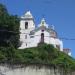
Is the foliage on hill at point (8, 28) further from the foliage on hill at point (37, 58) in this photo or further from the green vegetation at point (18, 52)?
the foliage on hill at point (37, 58)

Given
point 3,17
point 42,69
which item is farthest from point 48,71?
point 3,17

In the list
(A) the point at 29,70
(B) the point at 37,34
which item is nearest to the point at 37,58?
(A) the point at 29,70

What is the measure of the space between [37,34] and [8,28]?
20.6m

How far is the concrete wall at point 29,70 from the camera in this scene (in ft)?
89.5

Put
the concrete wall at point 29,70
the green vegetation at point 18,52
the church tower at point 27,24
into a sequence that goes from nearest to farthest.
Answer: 1. the concrete wall at point 29,70
2. the green vegetation at point 18,52
3. the church tower at point 27,24

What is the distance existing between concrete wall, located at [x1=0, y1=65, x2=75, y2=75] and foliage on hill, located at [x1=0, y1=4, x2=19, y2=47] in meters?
11.7

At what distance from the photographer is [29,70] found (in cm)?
2764

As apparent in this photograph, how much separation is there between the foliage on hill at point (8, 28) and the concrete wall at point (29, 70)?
38.2 ft

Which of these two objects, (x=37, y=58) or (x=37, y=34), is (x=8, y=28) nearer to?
(x=37, y=58)

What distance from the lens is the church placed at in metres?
61.2

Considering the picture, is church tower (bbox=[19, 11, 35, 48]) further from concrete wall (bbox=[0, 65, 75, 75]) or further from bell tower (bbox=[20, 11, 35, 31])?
concrete wall (bbox=[0, 65, 75, 75])

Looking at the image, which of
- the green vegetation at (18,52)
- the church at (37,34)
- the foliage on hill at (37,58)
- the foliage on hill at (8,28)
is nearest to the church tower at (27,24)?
the church at (37,34)

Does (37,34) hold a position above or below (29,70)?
above

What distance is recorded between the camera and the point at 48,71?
27.9 m
